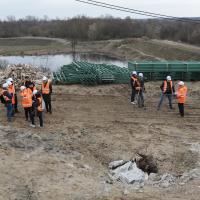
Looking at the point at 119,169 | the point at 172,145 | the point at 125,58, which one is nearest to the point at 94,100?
the point at 172,145

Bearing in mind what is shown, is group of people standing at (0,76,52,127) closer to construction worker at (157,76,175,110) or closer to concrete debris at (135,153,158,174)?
concrete debris at (135,153,158,174)

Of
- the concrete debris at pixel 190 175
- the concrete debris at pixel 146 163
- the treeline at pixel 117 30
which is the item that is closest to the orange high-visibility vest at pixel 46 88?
the concrete debris at pixel 146 163

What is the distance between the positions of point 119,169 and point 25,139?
141 inches

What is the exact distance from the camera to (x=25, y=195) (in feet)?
38.2

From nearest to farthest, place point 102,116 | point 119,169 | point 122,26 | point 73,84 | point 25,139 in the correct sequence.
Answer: point 119,169 → point 25,139 → point 102,116 → point 73,84 → point 122,26

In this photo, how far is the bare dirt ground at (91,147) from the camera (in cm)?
1203

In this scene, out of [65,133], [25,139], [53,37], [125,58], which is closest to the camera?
[25,139]

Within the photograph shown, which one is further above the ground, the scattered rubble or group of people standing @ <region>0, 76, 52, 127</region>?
group of people standing @ <region>0, 76, 52, 127</region>

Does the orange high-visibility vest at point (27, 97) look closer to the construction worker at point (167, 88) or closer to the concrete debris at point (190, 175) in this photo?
the construction worker at point (167, 88)

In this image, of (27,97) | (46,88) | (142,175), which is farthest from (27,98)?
(142,175)

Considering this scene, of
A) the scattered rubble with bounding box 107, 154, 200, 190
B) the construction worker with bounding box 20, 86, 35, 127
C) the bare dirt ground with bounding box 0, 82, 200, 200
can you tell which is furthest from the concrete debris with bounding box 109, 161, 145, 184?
the construction worker with bounding box 20, 86, 35, 127

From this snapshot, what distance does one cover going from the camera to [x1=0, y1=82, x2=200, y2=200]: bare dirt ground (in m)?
12.0

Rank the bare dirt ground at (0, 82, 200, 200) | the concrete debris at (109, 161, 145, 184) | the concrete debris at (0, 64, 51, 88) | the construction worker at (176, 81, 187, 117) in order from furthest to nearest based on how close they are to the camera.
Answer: the concrete debris at (0, 64, 51, 88) < the construction worker at (176, 81, 187, 117) < the concrete debris at (109, 161, 145, 184) < the bare dirt ground at (0, 82, 200, 200)

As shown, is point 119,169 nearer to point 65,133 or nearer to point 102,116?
point 65,133
